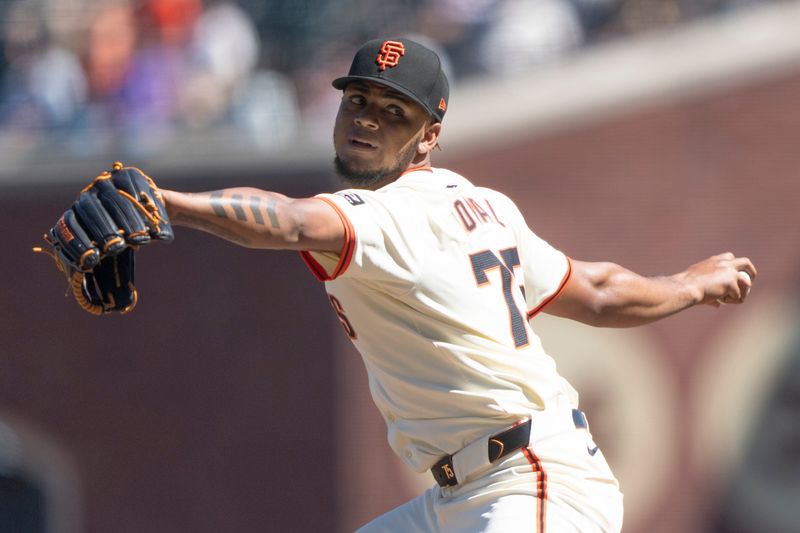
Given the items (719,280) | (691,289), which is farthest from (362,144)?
(719,280)

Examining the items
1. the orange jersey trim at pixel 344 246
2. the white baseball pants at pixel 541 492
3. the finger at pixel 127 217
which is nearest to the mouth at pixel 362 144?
the orange jersey trim at pixel 344 246

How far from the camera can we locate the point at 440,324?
15.4 feet

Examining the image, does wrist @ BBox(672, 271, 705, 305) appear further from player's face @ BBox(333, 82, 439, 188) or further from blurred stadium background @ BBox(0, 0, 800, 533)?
blurred stadium background @ BBox(0, 0, 800, 533)

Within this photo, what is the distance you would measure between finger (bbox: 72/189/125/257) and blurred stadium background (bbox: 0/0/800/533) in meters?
7.85

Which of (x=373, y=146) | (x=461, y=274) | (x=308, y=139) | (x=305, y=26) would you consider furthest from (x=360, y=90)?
(x=305, y=26)

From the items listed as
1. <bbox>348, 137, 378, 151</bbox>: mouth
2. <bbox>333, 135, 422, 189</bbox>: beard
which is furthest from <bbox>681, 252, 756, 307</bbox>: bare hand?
<bbox>348, 137, 378, 151</bbox>: mouth

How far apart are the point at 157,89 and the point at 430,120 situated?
23.9 ft

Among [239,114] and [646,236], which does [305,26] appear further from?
[646,236]

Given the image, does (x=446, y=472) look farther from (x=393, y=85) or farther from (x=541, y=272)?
(x=393, y=85)

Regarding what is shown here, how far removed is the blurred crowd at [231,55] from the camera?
11.9 meters

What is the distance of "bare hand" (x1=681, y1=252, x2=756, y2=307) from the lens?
5.58 meters

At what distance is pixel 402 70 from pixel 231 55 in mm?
7320

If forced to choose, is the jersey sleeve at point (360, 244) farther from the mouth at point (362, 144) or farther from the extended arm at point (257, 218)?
the mouth at point (362, 144)

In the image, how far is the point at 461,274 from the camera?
15.4ft
